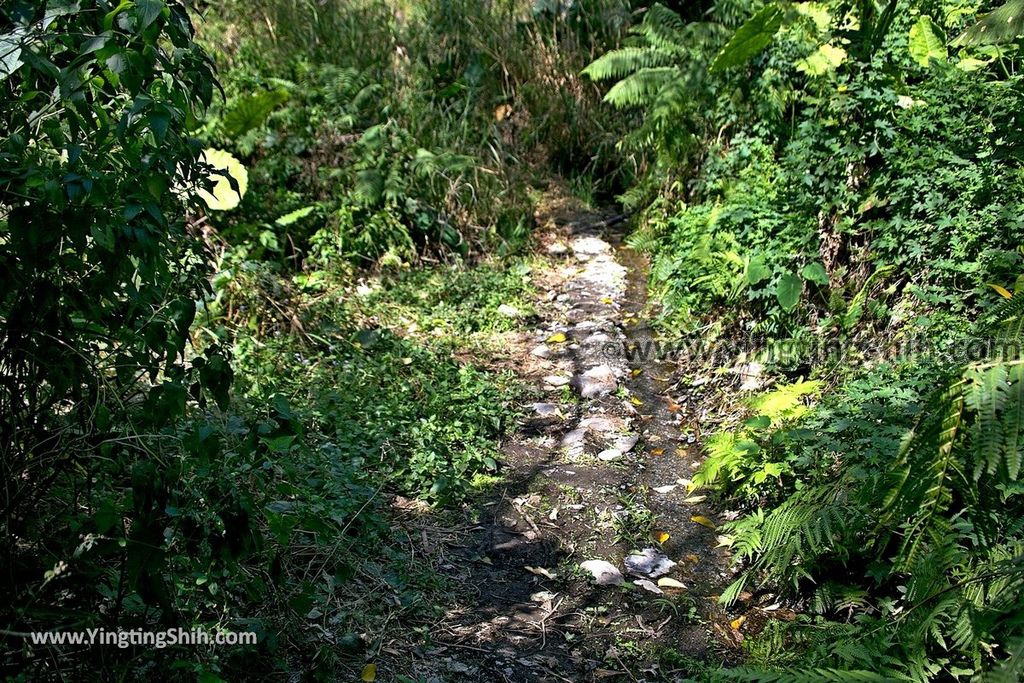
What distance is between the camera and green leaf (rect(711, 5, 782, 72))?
5.50 metres

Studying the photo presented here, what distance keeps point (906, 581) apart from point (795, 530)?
419mm

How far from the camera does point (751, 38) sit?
5609mm

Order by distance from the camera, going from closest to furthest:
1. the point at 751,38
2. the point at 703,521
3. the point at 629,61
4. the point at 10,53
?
the point at 10,53
the point at 703,521
the point at 751,38
the point at 629,61

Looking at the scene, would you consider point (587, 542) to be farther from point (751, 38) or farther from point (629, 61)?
point (629, 61)

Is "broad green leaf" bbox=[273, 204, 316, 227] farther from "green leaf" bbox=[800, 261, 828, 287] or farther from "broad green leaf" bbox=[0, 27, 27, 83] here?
"broad green leaf" bbox=[0, 27, 27, 83]

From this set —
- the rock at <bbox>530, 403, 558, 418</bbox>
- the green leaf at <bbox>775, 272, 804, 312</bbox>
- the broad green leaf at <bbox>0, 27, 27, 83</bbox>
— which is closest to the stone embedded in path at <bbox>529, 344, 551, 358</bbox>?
the rock at <bbox>530, 403, 558, 418</bbox>

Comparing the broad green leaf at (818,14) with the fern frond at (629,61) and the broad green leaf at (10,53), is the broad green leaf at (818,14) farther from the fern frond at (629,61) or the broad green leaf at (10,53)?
the broad green leaf at (10,53)

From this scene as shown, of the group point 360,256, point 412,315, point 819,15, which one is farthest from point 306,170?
point 819,15

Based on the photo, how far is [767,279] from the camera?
4691 mm

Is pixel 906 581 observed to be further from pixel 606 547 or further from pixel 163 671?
pixel 163 671

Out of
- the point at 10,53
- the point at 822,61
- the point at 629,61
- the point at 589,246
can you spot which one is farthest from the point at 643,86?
the point at 10,53

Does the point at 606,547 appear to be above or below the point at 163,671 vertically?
below
